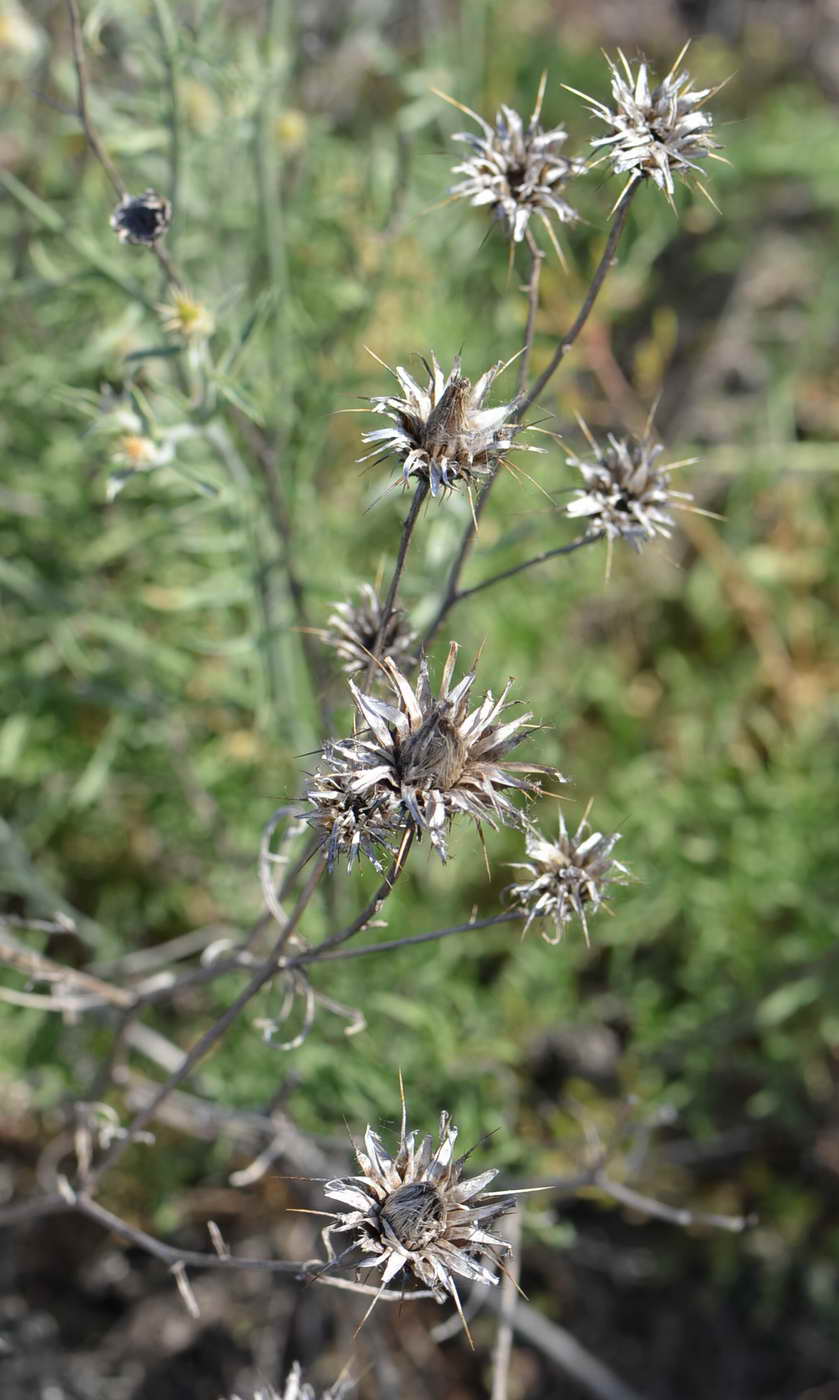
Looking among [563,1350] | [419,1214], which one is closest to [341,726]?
[419,1214]

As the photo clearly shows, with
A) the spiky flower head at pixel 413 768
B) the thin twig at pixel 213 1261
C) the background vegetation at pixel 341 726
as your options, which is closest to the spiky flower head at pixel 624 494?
the spiky flower head at pixel 413 768

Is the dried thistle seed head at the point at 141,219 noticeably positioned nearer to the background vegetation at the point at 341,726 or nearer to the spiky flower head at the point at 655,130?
the background vegetation at the point at 341,726

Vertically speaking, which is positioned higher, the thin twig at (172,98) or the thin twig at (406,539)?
the thin twig at (172,98)

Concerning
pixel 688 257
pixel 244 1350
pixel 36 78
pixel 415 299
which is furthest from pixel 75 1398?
pixel 688 257

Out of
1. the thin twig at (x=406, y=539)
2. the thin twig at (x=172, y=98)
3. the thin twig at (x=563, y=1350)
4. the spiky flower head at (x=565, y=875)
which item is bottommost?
the thin twig at (x=563, y=1350)

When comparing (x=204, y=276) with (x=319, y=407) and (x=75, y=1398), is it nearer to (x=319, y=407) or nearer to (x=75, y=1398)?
(x=319, y=407)

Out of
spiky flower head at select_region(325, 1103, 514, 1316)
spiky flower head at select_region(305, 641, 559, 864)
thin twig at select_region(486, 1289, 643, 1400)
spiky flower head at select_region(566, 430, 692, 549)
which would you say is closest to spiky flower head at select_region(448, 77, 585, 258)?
spiky flower head at select_region(566, 430, 692, 549)

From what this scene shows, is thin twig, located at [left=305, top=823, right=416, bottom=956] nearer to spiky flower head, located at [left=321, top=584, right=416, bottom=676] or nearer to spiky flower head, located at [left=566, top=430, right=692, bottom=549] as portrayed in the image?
spiky flower head, located at [left=321, top=584, right=416, bottom=676]
